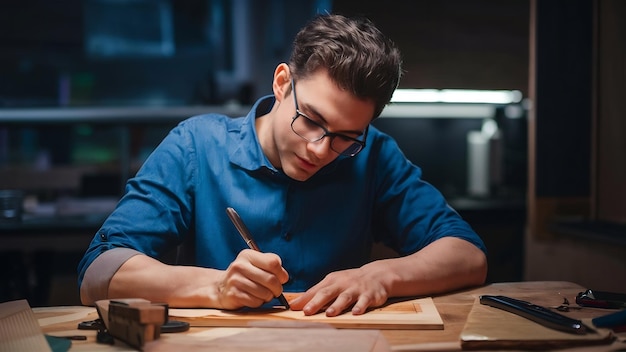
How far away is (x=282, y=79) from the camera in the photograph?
145cm

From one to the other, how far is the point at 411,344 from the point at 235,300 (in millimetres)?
335

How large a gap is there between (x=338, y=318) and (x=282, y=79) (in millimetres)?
555

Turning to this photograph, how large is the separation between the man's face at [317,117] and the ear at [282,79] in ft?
0.05

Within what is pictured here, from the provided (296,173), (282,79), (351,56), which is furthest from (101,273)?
(351,56)

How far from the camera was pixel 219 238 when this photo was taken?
1.59 metres

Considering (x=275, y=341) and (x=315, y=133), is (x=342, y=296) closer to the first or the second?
(x=275, y=341)

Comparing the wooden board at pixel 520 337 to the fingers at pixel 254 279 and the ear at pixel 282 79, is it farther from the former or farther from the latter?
the ear at pixel 282 79

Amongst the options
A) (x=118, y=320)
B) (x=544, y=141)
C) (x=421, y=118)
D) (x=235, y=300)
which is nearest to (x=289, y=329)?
(x=235, y=300)

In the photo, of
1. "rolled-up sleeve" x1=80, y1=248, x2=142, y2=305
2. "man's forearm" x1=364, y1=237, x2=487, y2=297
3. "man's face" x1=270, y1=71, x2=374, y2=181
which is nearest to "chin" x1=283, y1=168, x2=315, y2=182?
"man's face" x1=270, y1=71, x2=374, y2=181

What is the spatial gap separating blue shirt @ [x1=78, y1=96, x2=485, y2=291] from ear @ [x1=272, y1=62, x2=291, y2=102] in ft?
0.63

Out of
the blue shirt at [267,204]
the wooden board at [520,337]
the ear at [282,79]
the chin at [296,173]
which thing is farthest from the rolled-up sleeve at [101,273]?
the wooden board at [520,337]

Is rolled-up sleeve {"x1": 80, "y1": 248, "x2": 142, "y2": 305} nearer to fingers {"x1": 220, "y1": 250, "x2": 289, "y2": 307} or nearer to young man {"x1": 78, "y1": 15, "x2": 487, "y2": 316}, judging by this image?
young man {"x1": 78, "y1": 15, "x2": 487, "y2": 316}

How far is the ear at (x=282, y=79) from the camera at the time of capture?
145 cm

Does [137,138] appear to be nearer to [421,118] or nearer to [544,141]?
[421,118]
